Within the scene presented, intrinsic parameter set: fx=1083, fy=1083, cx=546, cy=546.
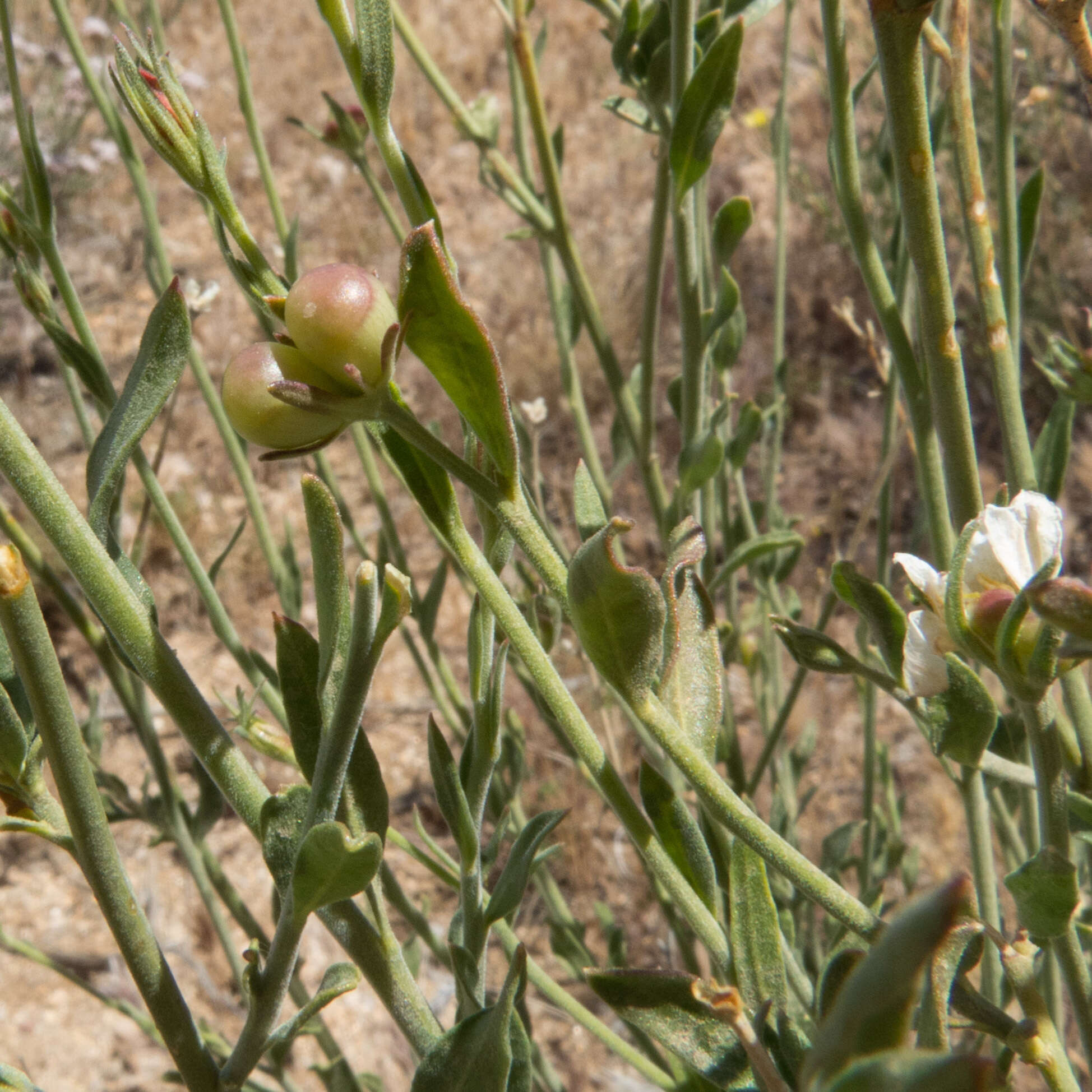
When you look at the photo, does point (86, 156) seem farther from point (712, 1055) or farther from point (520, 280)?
point (712, 1055)

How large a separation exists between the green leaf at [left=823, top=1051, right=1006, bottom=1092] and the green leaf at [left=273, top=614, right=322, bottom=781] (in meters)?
0.35

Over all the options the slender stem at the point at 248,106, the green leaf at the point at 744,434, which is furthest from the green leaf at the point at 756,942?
the slender stem at the point at 248,106

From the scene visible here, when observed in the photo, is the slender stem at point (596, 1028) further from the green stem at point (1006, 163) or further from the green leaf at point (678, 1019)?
the green stem at point (1006, 163)

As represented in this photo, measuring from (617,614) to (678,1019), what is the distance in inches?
9.2

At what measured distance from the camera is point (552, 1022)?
2.83 metres

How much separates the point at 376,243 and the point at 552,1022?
4205 mm

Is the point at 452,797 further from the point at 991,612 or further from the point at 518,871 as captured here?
the point at 991,612

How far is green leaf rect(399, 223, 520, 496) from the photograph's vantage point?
437mm

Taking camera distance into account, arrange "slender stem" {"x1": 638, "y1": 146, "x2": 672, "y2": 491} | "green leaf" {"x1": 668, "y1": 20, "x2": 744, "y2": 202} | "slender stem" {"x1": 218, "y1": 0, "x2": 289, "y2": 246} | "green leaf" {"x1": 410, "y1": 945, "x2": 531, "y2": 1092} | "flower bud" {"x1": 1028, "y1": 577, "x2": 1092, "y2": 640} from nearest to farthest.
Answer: "flower bud" {"x1": 1028, "y1": 577, "x2": 1092, "y2": 640} < "green leaf" {"x1": 410, "y1": 945, "x2": 531, "y2": 1092} < "green leaf" {"x1": 668, "y1": 20, "x2": 744, "y2": 202} < "slender stem" {"x1": 638, "y1": 146, "x2": 672, "y2": 491} < "slender stem" {"x1": 218, "y1": 0, "x2": 289, "y2": 246}

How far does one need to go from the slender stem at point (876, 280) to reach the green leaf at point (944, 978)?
26 cm

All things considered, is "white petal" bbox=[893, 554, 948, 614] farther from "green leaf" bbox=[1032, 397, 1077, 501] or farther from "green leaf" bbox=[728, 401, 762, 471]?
"green leaf" bbox=[728, 401, 762, 471]

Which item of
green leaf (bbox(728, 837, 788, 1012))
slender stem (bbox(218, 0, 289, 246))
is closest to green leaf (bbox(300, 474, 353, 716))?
green leaf (bbox(728, 837, 788, 1012))

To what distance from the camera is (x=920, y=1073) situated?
0.87ft

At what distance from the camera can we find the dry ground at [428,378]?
2.78 metres
